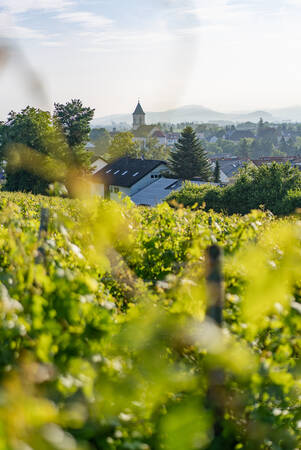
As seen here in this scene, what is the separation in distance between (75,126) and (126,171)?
8.74 m

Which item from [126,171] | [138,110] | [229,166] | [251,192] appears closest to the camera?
[251,192]

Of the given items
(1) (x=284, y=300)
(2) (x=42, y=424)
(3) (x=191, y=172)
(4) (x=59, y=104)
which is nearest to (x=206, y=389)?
(1) (x=284, y=300)

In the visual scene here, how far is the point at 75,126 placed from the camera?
45969mm

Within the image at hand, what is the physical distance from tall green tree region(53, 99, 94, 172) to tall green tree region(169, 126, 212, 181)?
13.3 meters

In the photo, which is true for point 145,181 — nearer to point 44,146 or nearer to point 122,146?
point 44,146

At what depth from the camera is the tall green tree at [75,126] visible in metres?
46.1

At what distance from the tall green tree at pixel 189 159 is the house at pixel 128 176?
481 centimetres

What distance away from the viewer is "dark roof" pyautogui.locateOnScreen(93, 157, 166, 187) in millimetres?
50344

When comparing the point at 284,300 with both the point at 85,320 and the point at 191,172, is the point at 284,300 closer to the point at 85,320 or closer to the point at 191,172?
the point at 85,320

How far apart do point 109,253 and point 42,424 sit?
2629 mm

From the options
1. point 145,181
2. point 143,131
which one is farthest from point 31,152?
point 143,131

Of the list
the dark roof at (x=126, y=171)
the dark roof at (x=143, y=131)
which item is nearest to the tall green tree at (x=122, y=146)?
the dark roof at (x=126, y=171)

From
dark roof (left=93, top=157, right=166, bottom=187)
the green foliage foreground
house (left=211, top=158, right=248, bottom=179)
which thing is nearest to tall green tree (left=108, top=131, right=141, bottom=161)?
house (left=211, top=158, right=248, bottom=179)

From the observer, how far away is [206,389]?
2516 mm
